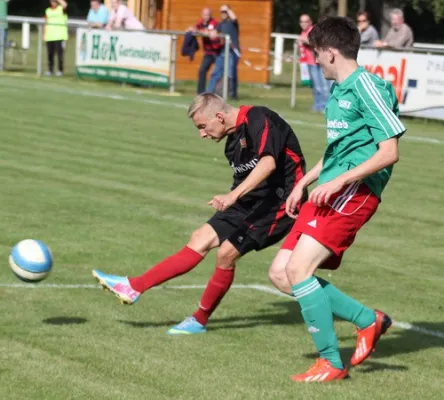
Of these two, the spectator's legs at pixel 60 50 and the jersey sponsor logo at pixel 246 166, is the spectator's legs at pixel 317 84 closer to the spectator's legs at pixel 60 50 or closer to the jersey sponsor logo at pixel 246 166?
the spectator's legs at pixel 60 50

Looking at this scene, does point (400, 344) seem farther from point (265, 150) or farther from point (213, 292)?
point (265, 150)

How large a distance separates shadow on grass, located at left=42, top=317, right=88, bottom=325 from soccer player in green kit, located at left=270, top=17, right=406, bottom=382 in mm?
1860

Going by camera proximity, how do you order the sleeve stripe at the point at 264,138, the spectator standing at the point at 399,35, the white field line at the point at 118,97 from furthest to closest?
the spectator standing at the point at 399,35 → the white field line at the point at 118,97 → the sleeve stripe at the point at 264,138

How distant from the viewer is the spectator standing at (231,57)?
2642 cm

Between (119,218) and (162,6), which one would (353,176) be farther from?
(162,6)

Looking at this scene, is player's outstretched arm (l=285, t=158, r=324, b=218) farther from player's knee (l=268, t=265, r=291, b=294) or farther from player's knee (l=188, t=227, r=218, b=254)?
player's knee (l=188, t=227, r=218, b=254)

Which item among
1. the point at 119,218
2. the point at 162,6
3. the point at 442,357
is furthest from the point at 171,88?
the point at 442,357

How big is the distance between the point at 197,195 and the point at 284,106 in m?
12.4

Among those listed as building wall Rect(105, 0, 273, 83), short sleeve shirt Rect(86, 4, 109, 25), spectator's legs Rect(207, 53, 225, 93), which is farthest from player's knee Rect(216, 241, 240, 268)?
building wall Rect(105, 0, 273, 83)

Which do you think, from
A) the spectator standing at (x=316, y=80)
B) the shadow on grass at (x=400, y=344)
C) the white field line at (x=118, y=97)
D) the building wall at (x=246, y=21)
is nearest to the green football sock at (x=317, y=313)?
the shadow on grass at (x=400, y=344)

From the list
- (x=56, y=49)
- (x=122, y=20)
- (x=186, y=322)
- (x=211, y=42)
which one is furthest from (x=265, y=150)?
(x=56, y=49)

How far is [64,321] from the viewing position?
312 inches

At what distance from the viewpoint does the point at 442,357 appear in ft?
24.4

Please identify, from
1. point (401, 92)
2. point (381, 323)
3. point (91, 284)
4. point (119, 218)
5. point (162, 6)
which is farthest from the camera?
point (162, 6)
